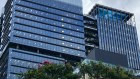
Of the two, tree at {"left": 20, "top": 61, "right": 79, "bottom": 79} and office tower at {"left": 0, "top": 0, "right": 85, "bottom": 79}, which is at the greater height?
tree at {"left": 20, "top": 61, "right": 79, "bottom": 79}

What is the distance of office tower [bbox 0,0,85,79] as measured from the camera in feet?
589

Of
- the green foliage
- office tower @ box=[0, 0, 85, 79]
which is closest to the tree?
the green foliage

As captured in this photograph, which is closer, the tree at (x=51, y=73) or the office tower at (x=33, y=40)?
the tree at (x=51, y=73)

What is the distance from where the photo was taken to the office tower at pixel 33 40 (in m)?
179

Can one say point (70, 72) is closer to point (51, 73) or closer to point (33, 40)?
point (51, 73)

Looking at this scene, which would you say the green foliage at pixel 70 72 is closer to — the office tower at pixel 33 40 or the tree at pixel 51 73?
the tree at pixel 51 73

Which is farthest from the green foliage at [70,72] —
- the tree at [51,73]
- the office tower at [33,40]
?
the office tower at [33,40]

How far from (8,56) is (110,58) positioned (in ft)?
225

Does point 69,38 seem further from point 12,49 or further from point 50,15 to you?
point 12,49

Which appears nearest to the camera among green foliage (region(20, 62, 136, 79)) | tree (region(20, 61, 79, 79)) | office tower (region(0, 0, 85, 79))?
tree (region(20, 61, 79, 79))

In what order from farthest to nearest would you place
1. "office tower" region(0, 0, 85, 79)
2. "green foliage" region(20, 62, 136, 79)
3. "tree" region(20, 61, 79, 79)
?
"office tower" region(0, 0, 85, 79)
"green foliage" region(20, 62, 136, 79)
"tree" region(20, 61, 79, 79)

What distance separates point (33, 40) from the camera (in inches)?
7357

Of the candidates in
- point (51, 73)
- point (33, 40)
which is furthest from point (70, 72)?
point (33, 40)

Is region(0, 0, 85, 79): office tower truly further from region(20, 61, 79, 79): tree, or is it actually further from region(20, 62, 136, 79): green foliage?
region(20, 62, 136, 79): green foliage
